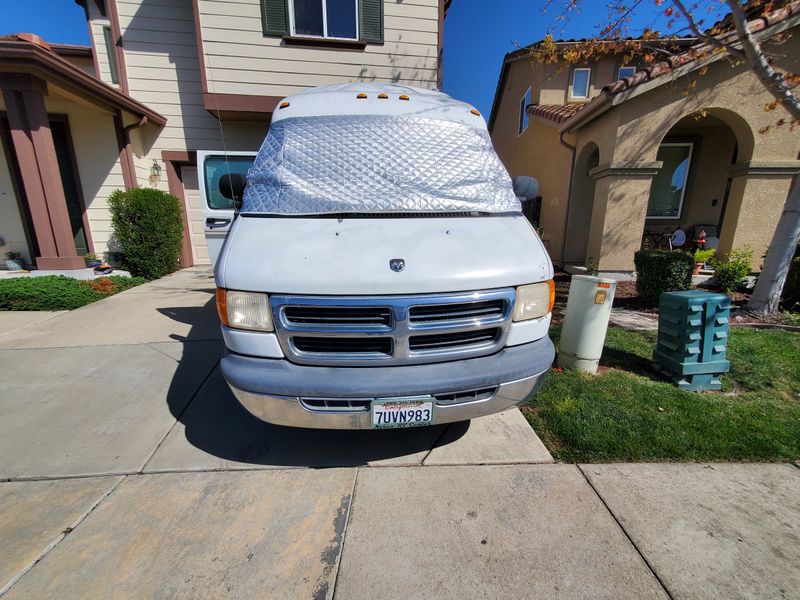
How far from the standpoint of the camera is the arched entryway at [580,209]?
26.4 ft

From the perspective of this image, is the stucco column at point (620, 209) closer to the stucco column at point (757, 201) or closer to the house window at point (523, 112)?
the stucco column at point (757, 201)

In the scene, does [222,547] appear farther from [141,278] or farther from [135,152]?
[135,152]

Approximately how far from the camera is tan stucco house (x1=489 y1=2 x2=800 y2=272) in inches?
244

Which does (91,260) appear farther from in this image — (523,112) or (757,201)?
(757,201)

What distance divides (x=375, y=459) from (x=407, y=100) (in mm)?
2793

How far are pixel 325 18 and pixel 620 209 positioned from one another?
7.02 m

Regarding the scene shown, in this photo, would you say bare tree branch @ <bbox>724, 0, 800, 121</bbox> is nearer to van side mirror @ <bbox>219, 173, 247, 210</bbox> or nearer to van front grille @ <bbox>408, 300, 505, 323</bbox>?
van front grille @ <bbox>408, 300, 505, 323</bbox>

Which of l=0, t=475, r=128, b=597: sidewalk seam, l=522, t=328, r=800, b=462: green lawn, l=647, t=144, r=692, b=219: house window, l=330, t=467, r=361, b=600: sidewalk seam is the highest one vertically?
l=647, t=144, r=692, b=219: house window

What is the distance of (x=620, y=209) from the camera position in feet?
21.8

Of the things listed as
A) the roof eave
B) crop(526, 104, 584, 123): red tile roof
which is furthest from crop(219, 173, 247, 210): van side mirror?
crop(526, 104, 584, 123): red tile roof

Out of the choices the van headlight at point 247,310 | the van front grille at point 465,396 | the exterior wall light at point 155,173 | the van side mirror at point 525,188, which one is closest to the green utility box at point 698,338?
the van side mirror at point 525,188

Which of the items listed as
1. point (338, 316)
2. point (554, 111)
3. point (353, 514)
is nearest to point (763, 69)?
point (338, 316)

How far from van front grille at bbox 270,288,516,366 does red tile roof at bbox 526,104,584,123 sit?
26.2 feet

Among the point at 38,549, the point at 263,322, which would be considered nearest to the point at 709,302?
the point at 263,322
